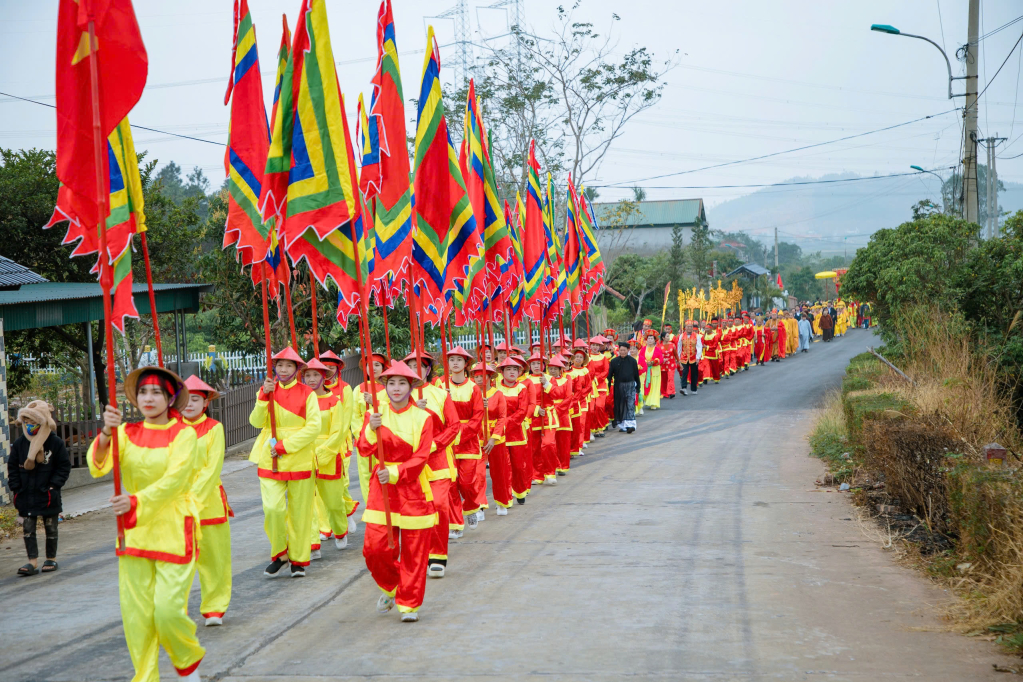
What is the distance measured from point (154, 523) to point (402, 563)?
2004 mm

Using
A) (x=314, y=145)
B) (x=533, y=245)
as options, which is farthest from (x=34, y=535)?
(x=533, y=245)

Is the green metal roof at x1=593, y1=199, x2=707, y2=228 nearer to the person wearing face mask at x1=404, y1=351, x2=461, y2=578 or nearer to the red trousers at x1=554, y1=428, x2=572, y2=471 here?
the red trousers at x1=554, y1=428, x2=572, y2=471

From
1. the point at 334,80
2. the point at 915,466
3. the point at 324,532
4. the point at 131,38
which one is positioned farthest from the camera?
the point at 324,532

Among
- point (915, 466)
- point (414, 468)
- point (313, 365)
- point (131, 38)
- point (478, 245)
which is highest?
point (131, 38)

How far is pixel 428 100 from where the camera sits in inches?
353

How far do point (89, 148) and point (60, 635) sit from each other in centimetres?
333

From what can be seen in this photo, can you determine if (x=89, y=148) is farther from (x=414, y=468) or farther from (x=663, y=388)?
(x=663, y=388)

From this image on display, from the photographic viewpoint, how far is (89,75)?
18.3 feet

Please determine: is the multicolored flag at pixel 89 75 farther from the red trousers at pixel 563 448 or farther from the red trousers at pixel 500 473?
the red trousers at pixel 563 448

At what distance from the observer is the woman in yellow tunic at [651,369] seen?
21562mm

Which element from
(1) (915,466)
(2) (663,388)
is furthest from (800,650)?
(2) (663,388)

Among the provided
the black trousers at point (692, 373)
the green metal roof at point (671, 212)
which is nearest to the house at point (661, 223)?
the green metal roof at point (671, 212)

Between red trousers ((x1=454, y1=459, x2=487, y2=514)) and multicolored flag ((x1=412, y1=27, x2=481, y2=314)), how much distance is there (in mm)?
1598

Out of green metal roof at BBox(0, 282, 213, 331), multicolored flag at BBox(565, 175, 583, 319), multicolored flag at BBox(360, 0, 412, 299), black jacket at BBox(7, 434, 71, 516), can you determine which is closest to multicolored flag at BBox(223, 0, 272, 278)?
multicolored flag at BBox(360, 0, 412, 299)
